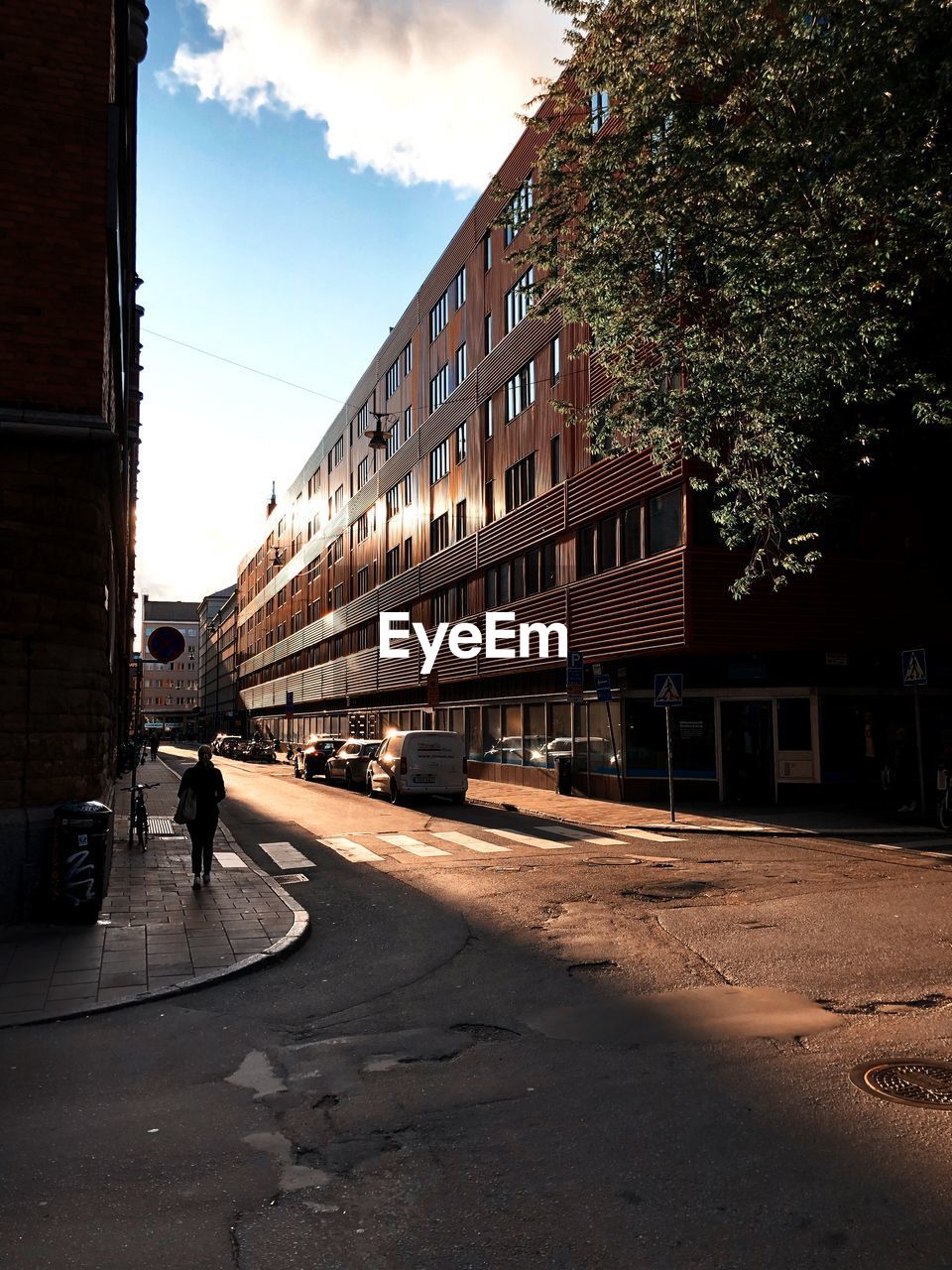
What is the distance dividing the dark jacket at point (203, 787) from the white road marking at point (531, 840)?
540 cm

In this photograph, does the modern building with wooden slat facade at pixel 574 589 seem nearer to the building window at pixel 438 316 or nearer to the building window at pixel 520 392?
the building window at pixel 520 392

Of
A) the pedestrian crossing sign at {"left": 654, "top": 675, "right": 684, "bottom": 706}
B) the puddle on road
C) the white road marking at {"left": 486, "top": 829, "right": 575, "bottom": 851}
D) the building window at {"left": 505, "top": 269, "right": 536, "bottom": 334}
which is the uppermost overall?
the building window at {"left": 505, "top": 269, "right": 536, "bottom": 334}

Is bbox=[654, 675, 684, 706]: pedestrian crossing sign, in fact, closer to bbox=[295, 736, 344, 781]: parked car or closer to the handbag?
the handbag

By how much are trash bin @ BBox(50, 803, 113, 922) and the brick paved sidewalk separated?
195 mm

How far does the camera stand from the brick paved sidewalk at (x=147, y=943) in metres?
7.07

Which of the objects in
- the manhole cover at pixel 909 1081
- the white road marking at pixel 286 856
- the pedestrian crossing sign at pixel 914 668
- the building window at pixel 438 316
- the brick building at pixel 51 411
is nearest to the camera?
the manhole cover at pixel 909 1081

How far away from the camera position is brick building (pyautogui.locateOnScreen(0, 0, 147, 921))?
9688mm

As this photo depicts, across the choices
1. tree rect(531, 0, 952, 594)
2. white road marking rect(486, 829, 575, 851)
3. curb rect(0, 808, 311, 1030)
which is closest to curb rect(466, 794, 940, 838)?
white road marking rect(486, 829, 575, 851)

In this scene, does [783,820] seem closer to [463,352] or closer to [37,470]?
[37,470]

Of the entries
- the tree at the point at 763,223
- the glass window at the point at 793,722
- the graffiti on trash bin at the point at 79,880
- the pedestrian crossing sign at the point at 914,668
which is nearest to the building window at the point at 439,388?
the glass window at the point at 793,722

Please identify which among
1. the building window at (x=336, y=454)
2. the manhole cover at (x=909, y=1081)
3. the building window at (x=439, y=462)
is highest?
the building window at (x=336, y=454)

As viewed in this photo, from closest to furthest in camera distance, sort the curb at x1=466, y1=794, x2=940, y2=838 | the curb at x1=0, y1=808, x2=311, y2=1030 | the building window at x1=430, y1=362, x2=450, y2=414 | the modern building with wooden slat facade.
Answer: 1. the curb at x1=0, y1=808, x2=311, y2=1030
2. the curb at x1=466, y1=794, x2=940, y2=838
3. the modern building with wooden slat facade
4. the building window at x1=430, y1=362, x2=450, y2=414

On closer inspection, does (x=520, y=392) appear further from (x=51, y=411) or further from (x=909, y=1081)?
(x=909, y=1081)

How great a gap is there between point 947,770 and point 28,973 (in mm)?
15159
